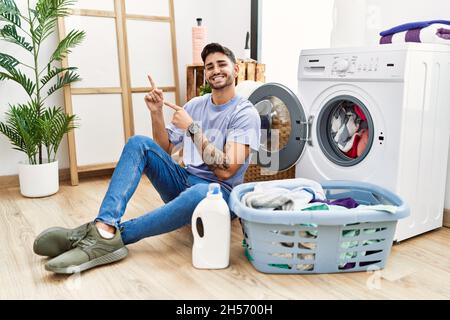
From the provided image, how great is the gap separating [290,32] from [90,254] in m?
2.15

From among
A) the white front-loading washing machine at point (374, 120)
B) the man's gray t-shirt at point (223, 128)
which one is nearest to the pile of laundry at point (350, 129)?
the white front-loading washing machine at point (374, 120)

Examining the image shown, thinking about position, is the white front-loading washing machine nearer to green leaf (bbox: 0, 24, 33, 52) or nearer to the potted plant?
the potted plant

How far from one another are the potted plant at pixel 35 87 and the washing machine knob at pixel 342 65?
163cm

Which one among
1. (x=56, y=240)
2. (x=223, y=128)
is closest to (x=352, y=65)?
(x=223, y=128)

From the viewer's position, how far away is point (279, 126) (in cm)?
229

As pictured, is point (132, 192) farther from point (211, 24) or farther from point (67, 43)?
point (211, 24)

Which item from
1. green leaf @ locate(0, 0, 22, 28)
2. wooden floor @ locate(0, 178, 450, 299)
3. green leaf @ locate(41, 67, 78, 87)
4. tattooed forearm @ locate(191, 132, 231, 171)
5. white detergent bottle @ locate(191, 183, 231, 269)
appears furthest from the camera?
green leaf @ locate(41, 67, 78, 87)

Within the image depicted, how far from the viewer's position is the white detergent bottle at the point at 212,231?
1589mm

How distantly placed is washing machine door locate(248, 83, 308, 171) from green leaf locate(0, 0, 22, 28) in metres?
1.47

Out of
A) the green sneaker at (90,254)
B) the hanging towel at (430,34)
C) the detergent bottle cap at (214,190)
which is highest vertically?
the hanging towel at (430,34)

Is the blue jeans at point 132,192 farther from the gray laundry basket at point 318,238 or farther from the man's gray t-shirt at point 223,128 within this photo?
the gray laundry basket at point 318,238

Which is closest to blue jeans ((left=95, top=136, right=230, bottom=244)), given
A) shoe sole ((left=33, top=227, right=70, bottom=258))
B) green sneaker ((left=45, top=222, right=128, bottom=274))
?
green sneaker ((left=45, top=222, right=128, bottom=274))

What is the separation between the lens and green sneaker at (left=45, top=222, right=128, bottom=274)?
153 cm
